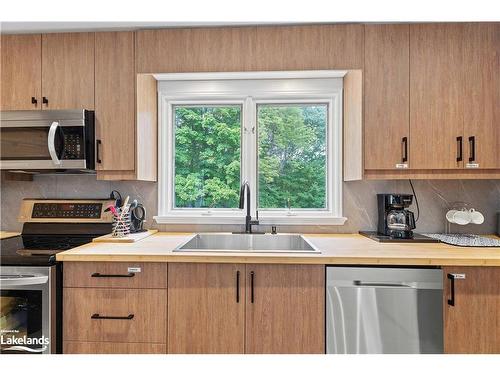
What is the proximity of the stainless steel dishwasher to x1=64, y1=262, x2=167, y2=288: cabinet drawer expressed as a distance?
2.80ft

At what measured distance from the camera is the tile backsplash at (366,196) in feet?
7.12

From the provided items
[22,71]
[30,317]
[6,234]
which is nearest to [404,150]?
[30,317]

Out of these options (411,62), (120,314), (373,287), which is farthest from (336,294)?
(411,62)

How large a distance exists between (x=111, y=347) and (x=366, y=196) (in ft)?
5.94

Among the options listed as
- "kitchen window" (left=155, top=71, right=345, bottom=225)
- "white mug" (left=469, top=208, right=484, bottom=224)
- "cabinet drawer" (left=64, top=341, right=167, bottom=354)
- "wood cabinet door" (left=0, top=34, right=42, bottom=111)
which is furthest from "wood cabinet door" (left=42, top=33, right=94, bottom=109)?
"white mug" (left=469, top=208, right=484, bottom=224)

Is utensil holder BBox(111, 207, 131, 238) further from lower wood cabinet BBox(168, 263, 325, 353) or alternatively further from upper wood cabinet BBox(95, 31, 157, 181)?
lower wood cabinet BBox(168, 263, 325, 353)

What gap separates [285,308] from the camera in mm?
1543

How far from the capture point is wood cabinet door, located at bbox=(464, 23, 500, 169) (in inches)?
72.9

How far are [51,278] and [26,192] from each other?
1.17 m

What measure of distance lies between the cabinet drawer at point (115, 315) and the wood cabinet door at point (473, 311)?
54.7 inches

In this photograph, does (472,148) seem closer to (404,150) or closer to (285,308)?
(404,150)

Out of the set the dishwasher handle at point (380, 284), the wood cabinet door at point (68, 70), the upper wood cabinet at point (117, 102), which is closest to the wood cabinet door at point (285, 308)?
the dishwasher handle at point (380, 284)

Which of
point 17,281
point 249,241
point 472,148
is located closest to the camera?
point 17,281
